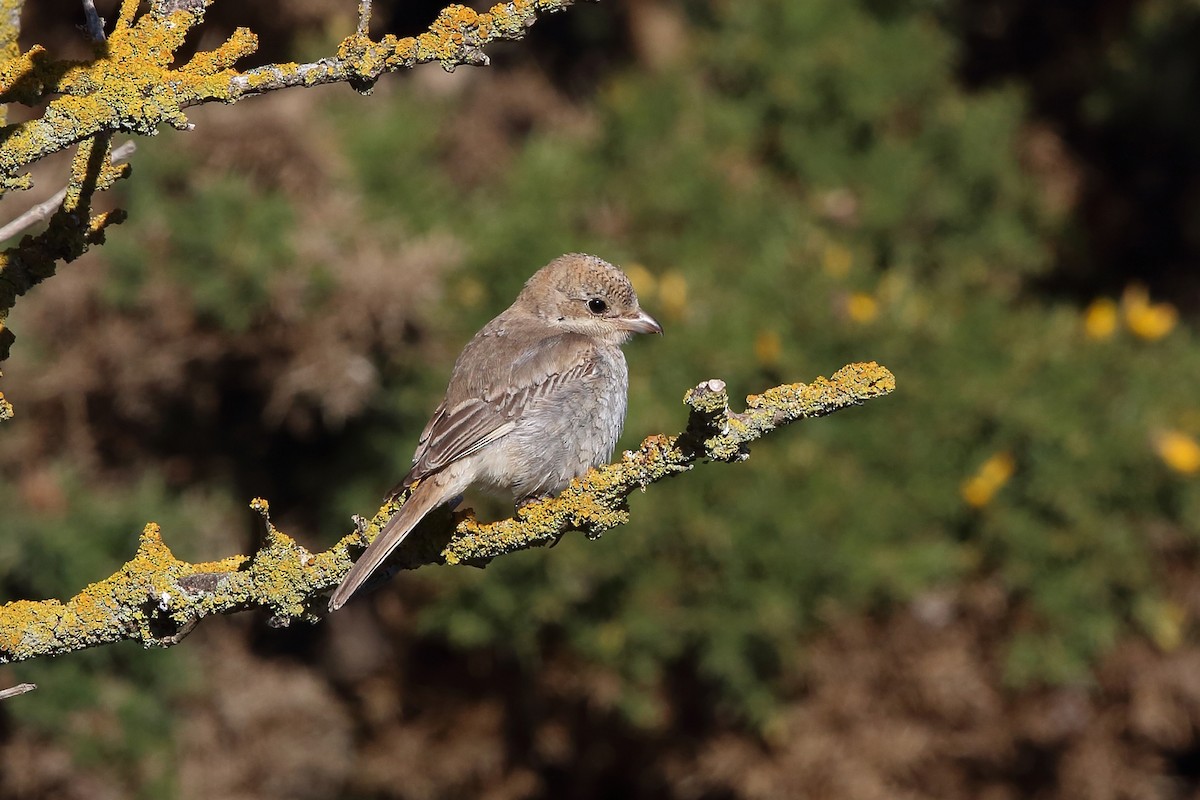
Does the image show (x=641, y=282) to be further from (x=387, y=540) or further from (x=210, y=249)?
(x=387, y=540)

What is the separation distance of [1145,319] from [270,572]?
5.36m

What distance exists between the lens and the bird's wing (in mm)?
4340

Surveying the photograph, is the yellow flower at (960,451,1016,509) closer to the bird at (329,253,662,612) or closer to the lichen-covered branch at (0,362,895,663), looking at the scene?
the bird at (329,253,662,612)

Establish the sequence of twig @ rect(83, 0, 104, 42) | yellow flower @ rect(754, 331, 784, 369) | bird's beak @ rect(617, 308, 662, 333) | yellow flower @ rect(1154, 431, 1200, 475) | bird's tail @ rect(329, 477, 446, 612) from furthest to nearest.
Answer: yellow flower @ rect(754, 331, 784, 369) < yellow flower @ rect(1154, 431, 1200, 475) < bird's beak @ rect(617, 308, 662, 333) < bird's tail @ rect(329, 477, 446, 612) < twig @ rect(83, 0, 104, 42)

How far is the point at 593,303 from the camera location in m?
5.03

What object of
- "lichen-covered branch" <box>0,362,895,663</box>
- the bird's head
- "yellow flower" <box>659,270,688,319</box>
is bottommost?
"lichen-covered branch" <box>0,362,895,663</box>

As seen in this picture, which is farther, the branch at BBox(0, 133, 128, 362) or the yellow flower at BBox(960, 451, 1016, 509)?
the yellow flower at BBox(960, 451, 1016, 509)

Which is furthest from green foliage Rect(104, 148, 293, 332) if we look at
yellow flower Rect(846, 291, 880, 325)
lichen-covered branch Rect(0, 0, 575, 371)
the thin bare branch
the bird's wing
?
the thin bare branch

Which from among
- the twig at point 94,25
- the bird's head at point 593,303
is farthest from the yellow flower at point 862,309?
the twig at point 94,25

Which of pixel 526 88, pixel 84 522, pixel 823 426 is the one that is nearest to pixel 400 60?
pixel 84 522

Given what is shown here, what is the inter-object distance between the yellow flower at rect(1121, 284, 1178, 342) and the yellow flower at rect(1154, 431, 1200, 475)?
62cm

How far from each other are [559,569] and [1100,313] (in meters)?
2.92

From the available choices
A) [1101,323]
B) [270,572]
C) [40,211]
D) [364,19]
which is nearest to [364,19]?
[364,19]

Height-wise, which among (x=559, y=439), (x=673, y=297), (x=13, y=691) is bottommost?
(x=13, y=691)
